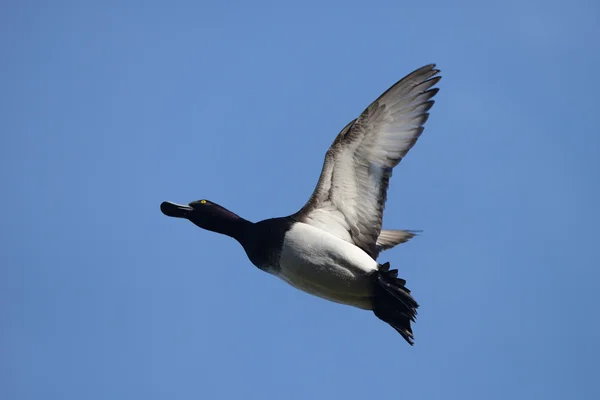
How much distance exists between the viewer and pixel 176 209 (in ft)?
44.4

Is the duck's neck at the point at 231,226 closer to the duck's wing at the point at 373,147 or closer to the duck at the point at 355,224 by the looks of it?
the duck at the point at 355,224

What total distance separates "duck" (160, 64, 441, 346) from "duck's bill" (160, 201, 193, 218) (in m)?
0.75

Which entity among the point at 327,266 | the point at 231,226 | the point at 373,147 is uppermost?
the point at 373,147

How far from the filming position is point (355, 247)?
1240cm

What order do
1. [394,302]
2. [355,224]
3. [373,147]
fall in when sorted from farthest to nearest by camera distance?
[355,224], [373,147], [394,302]

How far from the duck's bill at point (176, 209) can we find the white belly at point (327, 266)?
1.76 m

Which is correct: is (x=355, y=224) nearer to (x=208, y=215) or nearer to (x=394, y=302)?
(x=394, y=302)

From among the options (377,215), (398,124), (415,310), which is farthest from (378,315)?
(398,124)

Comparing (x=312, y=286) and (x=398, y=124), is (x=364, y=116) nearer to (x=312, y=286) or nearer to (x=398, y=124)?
(x=398, y=124)

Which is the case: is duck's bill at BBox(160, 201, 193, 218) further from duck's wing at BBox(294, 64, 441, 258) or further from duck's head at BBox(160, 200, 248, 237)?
duck's wing at BBox(294, 64, 441, 258)

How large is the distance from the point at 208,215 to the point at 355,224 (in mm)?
1885

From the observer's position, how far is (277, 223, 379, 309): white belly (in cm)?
1207

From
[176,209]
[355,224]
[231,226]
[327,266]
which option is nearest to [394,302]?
[327,266]

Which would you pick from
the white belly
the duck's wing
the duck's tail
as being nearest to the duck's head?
the duck's wing
